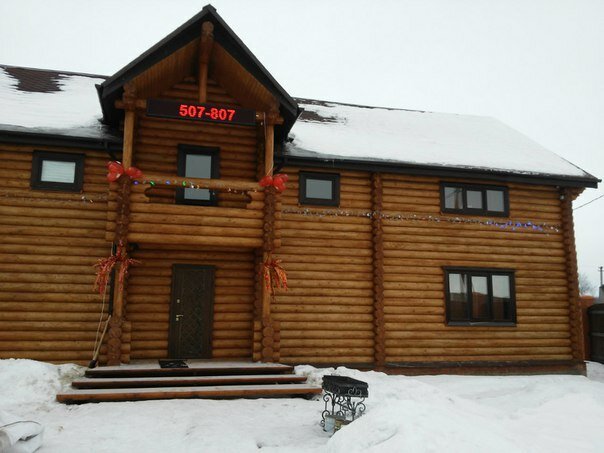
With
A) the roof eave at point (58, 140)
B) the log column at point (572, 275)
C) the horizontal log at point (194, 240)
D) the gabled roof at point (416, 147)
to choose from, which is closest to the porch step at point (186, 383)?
the horizontal log at point (194, 240)

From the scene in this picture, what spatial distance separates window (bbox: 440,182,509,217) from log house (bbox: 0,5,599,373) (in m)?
0.05

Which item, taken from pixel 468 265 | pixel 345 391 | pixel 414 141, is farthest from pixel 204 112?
pixel 468 265

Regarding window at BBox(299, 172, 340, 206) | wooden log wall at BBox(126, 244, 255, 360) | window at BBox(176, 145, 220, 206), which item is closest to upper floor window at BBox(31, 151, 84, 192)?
wooden log wall at BBox(126, 244, 255, 360)

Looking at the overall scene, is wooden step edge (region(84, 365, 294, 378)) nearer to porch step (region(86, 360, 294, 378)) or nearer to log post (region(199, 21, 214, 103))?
porch step (region(86, 360, 294, 378))

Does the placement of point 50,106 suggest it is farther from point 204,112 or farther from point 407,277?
point 407,277

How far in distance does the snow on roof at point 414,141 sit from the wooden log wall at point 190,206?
1.51m

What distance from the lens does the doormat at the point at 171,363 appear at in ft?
36.9

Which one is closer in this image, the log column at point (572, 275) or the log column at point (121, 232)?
the log column at point (121, 232)

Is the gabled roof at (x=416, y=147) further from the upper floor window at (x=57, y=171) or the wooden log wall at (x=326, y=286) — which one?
the upper floor window at (x=57, y=171)

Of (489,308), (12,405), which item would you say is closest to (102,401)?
(12,405)

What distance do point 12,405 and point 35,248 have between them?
419 cm

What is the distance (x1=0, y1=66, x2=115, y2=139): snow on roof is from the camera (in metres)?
12.4

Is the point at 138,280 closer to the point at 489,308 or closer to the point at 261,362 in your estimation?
the point at 261,362

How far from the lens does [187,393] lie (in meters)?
9.80
